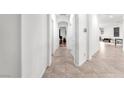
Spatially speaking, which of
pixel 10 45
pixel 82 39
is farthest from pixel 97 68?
pixel 10 45

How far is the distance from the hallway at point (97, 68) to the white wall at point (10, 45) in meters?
1.24

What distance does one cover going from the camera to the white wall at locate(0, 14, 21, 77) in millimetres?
1724

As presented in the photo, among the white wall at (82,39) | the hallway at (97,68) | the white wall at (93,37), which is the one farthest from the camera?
the white wall at (93,37)

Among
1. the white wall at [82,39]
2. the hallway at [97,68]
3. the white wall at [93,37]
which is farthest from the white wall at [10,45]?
the white wall at [93,37]

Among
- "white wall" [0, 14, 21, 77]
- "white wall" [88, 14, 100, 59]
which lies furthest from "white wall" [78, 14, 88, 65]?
"white wall" [0, 14, 21, 77]

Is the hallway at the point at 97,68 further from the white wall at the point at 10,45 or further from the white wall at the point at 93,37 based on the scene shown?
the white wall at the point at 10,45

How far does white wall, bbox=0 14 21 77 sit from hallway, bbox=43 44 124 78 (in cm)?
124

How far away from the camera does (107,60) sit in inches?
156

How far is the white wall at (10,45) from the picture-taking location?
1.72 meters

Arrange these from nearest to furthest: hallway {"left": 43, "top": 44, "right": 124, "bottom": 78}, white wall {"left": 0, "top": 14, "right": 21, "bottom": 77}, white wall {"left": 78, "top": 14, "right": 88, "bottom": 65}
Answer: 1. white wall {"left": 0, "top": 14, "right": 21, "bottom": 77}
2. hallway {"left": 43, "top": 44, "right": 124, "bottom": 78}
3. white wall {"left": 78, "top": 14, "right": 88, "bottom": 65}

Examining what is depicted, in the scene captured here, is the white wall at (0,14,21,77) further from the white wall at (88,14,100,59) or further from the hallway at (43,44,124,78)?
the white wall at (88,14,100,59)

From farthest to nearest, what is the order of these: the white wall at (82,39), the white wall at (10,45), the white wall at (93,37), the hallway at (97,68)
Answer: the white wall at (93,37), the white wall at (82,39), the hallway at (97,68), the white wall at (10,45)
